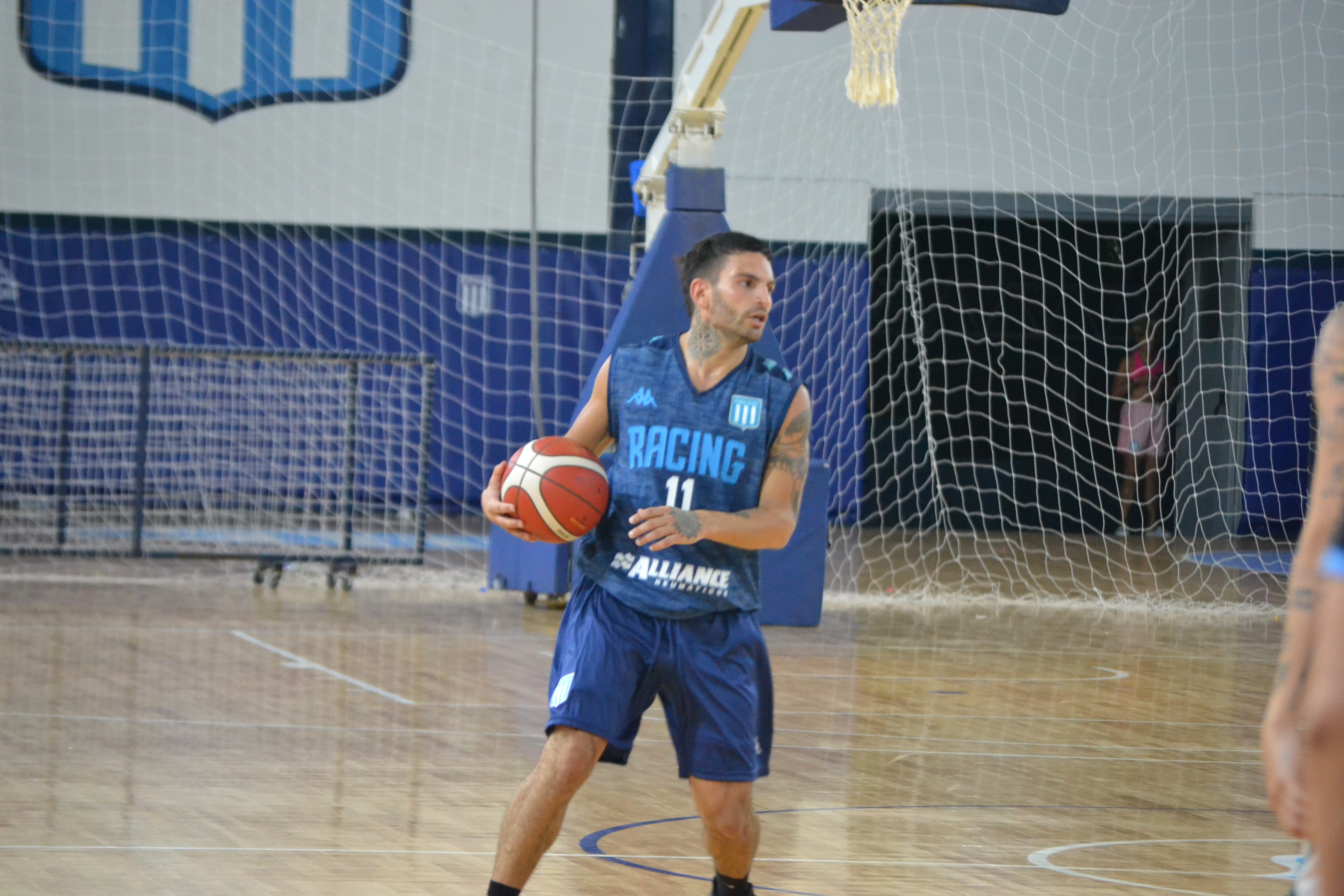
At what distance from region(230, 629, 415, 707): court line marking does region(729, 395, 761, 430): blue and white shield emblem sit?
3.31 metres

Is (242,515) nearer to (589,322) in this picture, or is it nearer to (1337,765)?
(589,322)

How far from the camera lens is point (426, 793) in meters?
4.98

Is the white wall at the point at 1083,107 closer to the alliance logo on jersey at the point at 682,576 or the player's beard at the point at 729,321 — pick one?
the player's beard at the point at 729,321

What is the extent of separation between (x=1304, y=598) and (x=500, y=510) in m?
2.08

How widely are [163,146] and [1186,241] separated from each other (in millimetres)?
9719

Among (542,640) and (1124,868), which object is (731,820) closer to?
(1124,868)

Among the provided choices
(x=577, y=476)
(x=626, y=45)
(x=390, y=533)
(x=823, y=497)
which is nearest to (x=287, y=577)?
(x=390, y=533)

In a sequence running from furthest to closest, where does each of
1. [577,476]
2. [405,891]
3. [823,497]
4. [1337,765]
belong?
[823,497], [405,891], [577,476], [1337,765]

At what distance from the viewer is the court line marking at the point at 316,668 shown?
260 inches

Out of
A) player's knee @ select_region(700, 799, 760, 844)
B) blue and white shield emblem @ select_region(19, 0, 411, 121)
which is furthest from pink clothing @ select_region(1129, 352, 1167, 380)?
player's knee @ select_region(700, 799, 760, 844)

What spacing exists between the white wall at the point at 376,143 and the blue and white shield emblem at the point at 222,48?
0.41ft

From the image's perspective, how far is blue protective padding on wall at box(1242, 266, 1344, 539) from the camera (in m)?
15.1

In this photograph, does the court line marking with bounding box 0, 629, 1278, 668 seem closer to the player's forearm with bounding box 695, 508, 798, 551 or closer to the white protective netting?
the player's forearm with bounding box 695, 508, 798, 551

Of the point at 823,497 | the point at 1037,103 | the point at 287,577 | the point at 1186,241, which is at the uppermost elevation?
the point at 1037,103
